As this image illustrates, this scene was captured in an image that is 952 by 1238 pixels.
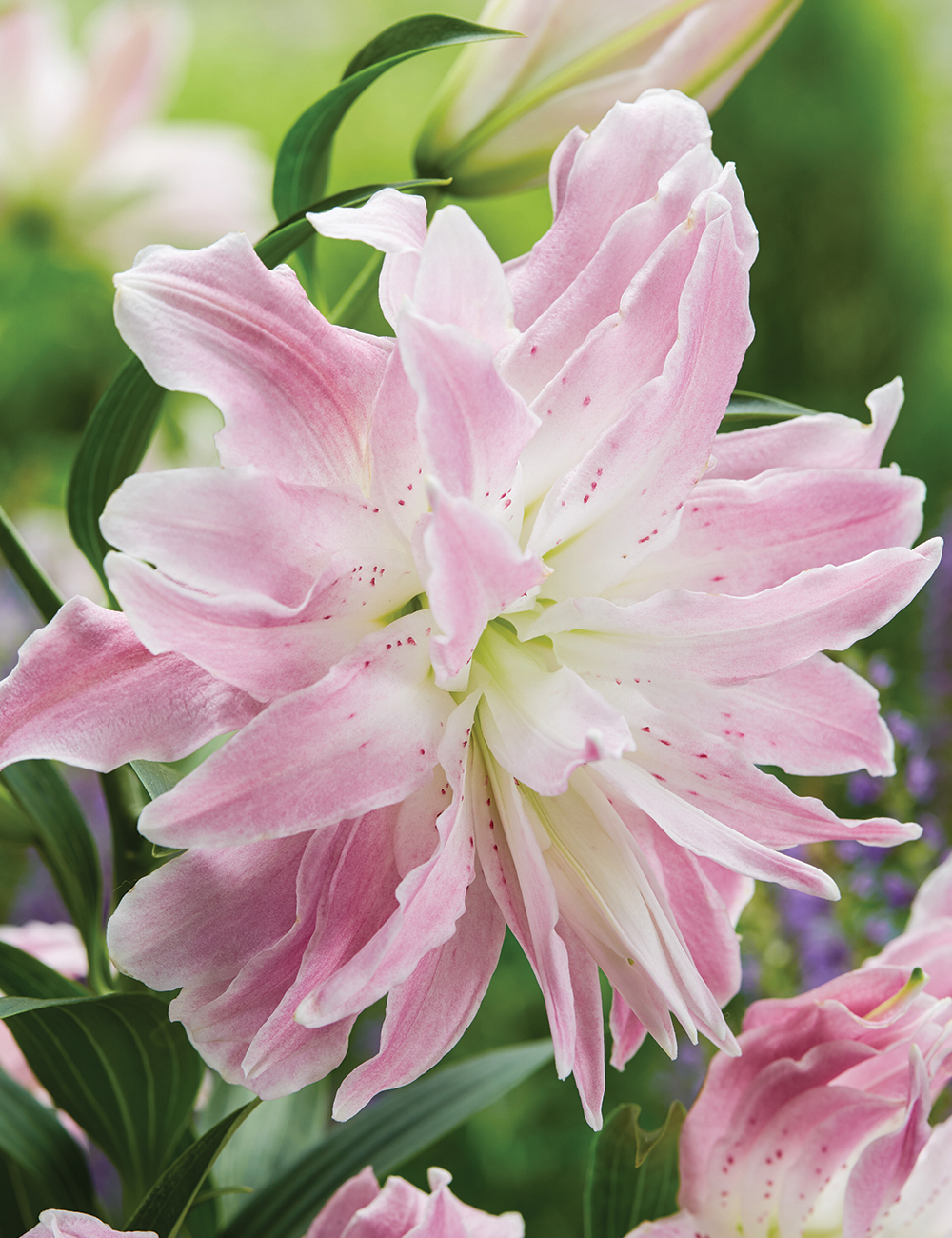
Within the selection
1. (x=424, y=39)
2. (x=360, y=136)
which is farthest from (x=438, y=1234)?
(x=360, y=136)

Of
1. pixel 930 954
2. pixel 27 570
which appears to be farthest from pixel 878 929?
pixel 27 570

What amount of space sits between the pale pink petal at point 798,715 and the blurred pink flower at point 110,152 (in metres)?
A: 0.80

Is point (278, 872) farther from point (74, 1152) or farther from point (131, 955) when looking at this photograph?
point (74, 1152)

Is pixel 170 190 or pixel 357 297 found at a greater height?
pixel 357 297

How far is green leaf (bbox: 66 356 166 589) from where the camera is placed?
31 centimetres

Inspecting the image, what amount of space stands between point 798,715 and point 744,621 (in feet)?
0.13

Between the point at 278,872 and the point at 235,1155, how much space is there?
23 cm

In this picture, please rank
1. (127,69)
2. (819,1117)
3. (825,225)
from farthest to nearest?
(825,225) < (127,69) < (819,1117)

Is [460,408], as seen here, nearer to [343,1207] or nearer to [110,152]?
Answer: [343,1207]

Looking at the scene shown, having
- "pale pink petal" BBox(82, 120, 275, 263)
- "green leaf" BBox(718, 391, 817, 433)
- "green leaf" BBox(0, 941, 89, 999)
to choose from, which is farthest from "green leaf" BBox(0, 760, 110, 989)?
"pale pink petal" BBox(82, 120, 275, 263)

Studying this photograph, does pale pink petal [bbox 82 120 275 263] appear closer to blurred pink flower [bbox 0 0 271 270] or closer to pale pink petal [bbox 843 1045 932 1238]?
blurred pink flower [bbox 0 0 271 270]

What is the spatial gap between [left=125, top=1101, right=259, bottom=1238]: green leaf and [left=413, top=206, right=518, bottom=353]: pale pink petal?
0.20m

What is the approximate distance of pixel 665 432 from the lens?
243mm

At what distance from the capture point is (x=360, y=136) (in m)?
2.16
